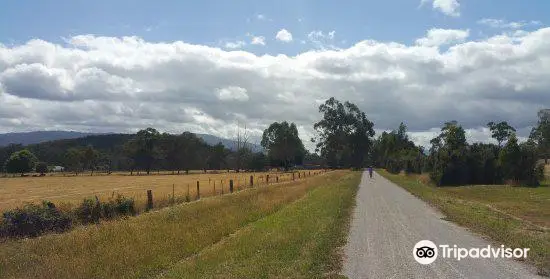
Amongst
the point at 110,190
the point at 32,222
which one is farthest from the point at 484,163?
the point at 32,222

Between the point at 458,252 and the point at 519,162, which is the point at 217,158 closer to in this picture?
the point at 519,162

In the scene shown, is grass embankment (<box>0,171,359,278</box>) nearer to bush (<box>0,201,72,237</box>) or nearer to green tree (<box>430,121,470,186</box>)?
bush (<box>0,201,72,237</box>)

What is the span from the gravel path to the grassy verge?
473 millimetres

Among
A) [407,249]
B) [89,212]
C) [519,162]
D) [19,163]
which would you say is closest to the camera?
[407,249]

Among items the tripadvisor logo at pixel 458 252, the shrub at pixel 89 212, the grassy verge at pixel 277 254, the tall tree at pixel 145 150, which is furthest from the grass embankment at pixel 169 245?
the tall tree at pixel 145 150

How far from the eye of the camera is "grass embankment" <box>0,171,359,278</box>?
38.4ft

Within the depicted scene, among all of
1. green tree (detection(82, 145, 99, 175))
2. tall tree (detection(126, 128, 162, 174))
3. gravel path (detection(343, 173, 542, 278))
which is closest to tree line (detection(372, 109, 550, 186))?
gravel path (detection(343, 173, 542, 278))

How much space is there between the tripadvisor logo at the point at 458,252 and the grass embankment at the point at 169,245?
1.96 m

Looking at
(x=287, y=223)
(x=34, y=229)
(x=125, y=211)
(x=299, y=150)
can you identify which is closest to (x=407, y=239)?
(x=287, y=223)

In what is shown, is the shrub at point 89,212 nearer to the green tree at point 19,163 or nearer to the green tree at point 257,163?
the green tree at point 19,163

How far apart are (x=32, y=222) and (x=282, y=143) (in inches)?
5450

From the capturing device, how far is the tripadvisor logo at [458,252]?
11227 millimetres

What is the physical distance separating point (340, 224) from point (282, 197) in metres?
14.0

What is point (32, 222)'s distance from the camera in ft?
67.5
